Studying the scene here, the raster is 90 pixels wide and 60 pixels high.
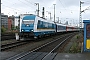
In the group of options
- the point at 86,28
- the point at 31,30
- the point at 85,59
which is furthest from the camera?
the point at 31,30

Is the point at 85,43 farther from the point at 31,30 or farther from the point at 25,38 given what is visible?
the point at 25,38

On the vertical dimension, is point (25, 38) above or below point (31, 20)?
below

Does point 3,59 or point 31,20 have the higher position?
point 31,20

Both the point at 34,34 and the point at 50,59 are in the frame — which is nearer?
the point at 50,59

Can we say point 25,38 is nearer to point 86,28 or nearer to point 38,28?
point 38,28

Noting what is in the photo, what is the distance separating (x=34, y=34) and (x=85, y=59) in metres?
16.9

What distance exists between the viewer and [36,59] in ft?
40.6

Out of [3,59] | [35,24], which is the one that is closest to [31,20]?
[35,24]

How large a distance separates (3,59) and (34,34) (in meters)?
16.4

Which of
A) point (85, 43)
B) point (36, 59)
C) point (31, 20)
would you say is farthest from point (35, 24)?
point (36, 59)

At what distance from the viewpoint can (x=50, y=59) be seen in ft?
40.4

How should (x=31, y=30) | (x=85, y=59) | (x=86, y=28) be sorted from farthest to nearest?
(x=31, y=30), (x=86, y=28), (x=85, y=59)

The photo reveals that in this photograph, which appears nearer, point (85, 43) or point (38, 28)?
point (85, 43)

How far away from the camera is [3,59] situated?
1235 centimetres
